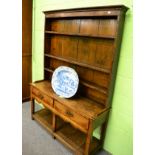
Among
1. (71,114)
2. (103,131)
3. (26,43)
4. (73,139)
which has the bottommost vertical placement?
(73,139)

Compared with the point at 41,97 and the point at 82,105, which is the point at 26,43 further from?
the point at 82,105

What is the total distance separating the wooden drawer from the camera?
6.99 feet

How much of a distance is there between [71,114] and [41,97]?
0.65 metres

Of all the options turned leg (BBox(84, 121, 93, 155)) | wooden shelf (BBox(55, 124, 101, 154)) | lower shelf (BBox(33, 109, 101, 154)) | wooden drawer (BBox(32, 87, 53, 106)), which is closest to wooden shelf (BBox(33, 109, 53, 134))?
lower shelf (BBox(33, 109, 101, 154))

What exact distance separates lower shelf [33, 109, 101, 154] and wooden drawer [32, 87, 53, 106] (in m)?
0.36

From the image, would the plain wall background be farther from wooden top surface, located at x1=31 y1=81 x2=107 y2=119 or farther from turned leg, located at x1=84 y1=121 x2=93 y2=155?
turned leg, located at x1=84 y1=121 x2=93 y2=155

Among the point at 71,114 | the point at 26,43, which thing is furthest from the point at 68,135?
the point at 26,43

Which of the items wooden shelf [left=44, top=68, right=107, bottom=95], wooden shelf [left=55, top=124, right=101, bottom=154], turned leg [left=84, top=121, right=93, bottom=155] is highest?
wooden shelf [left=44, top=68, right=107, bottom=95]

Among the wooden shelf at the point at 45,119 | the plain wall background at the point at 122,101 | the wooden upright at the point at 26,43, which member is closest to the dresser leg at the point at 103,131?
the plain wall background at the point at 122,101

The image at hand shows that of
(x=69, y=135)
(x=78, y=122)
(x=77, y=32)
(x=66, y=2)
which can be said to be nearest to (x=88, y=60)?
(x=77, y=32)

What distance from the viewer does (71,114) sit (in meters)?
1.83

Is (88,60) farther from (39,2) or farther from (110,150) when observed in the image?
(39,2)

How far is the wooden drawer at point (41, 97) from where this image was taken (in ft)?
6.99

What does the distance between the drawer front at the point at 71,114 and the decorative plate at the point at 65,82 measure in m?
0.15
